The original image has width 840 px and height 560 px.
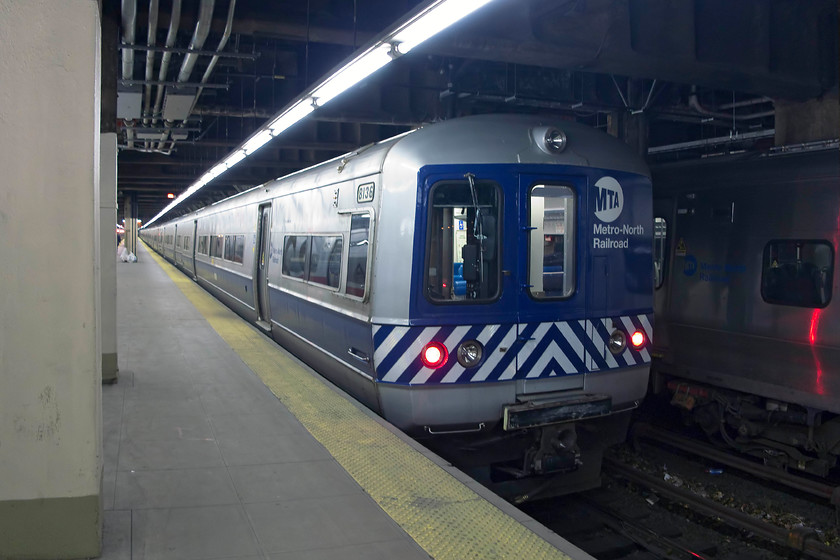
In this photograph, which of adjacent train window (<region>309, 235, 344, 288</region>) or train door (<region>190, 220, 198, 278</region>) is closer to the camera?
adjacent train window (<region>309, 235, 344, 288</region>)

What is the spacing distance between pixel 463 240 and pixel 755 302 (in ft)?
11.2

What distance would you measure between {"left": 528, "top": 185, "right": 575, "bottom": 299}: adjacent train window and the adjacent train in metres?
0.01

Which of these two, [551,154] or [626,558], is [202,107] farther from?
[626,558]

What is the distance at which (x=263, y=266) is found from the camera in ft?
38.0

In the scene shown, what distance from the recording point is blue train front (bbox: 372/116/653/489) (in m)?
5.66

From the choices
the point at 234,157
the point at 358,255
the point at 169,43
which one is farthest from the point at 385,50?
→ the point at 234,157

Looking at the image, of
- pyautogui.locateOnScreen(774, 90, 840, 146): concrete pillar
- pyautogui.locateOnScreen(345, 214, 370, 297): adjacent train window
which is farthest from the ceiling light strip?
pyautogui.locateOnScreen(774, 90, 840, 146): concrete pillar

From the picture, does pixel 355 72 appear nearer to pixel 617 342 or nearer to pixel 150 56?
pixel 617 342

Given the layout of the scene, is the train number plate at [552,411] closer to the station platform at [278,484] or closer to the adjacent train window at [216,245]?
the station platform at [278,484]

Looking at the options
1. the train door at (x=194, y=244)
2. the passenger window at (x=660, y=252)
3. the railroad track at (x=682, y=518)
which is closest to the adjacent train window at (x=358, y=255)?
the railroad track at (x=682, y=518)

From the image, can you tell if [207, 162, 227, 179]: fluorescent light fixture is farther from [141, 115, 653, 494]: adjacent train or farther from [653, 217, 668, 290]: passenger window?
[653, 217, 668, 290]: passenger window

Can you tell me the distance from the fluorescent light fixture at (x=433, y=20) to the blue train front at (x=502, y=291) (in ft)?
2.87

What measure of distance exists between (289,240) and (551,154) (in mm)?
4543

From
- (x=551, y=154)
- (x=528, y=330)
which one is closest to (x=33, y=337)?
(x=528, y=330)
